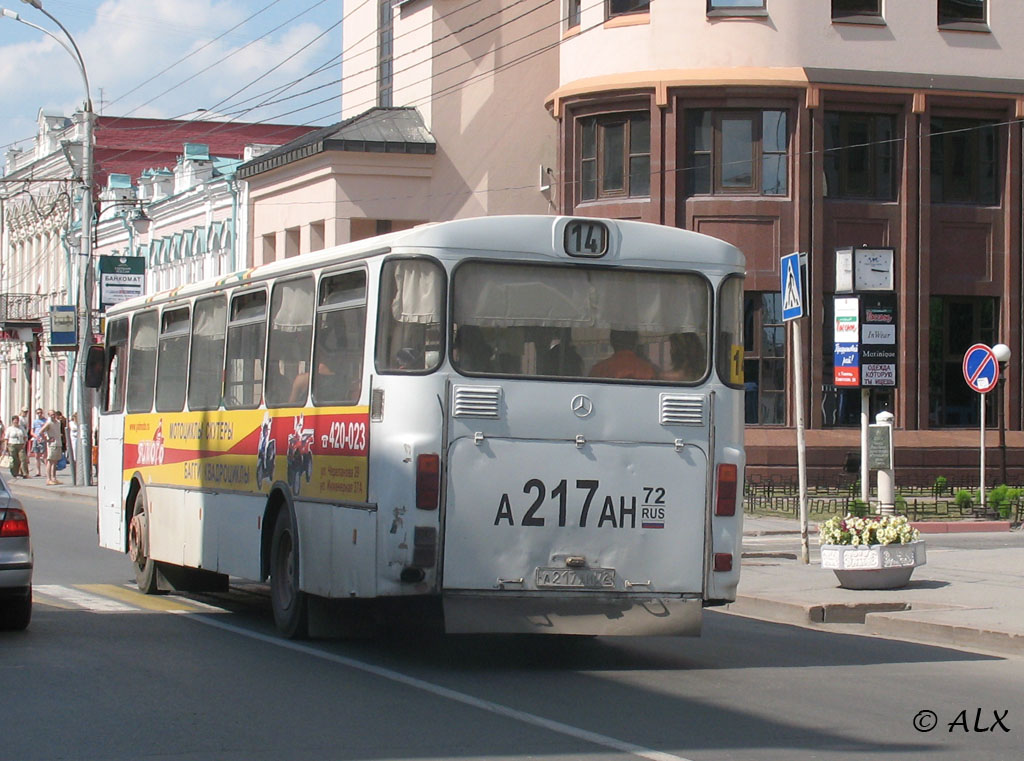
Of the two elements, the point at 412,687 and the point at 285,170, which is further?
the point at 285,170

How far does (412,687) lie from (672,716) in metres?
1.80

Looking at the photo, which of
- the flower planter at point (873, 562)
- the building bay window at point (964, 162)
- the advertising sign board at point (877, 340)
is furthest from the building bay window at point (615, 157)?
the flower planter at point (873, 562)

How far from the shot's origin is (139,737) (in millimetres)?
8602

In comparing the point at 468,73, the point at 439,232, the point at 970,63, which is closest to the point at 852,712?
the point at 439,232

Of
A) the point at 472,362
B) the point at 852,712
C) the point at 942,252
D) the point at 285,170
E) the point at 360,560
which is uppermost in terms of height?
the point at 285,170

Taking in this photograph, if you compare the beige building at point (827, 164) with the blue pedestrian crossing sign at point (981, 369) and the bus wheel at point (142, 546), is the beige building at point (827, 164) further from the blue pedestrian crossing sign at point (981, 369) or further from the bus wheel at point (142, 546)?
the bus wheel at point (142, 546)

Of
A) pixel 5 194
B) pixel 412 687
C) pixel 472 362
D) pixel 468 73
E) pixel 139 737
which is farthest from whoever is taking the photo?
pixel 5 194

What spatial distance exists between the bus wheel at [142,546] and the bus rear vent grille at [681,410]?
22.1 ft

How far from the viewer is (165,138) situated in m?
74.4

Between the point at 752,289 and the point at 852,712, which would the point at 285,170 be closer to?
the point at 752,289

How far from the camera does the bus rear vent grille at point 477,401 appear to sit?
36.8 ft

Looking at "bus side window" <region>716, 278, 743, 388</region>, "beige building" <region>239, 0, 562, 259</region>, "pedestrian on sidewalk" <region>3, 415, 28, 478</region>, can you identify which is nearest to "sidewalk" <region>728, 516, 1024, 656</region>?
"bus side window" <region>716, 278, 743, 388</region>

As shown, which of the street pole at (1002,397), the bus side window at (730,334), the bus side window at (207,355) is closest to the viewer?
the bus side window at (730,334)

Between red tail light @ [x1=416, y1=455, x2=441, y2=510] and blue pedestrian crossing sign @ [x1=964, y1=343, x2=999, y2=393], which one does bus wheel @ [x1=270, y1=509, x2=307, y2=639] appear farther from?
blue pedestrian crossing sign @ [x1=964, y1=343, x2=999, y2=393]
